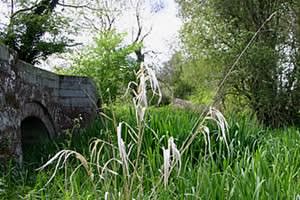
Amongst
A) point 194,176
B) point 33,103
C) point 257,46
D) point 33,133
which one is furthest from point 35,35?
point 194,176

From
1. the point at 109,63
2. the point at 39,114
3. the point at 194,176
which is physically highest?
the point at 109,63

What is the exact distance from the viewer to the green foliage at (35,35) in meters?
8.30

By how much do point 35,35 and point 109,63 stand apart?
2.50 meters

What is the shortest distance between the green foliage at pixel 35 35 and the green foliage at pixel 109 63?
5.22ft

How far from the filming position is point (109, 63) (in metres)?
10.6

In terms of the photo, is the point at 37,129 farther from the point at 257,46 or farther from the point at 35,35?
the point at 257,46

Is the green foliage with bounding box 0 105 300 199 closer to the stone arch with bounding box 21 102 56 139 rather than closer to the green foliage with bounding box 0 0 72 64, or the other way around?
the stone arch with bounding box 21 102 56 139

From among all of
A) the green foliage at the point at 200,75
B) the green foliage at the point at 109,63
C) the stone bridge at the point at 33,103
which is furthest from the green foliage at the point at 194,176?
the green foliage at the point at 200,75

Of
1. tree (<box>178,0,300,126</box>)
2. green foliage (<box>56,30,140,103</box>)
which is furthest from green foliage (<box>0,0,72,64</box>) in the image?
tree (<box>178,0,300,126</box>)

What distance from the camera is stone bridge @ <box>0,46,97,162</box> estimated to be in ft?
16.4

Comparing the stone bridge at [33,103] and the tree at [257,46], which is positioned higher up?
the tree at [257,46]

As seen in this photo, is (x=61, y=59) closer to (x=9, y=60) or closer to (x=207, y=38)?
(x=207, y=38)

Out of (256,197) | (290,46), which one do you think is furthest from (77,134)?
(290,46)

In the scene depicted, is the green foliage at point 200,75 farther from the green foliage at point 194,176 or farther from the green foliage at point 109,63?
the green foliage at point 194,176
